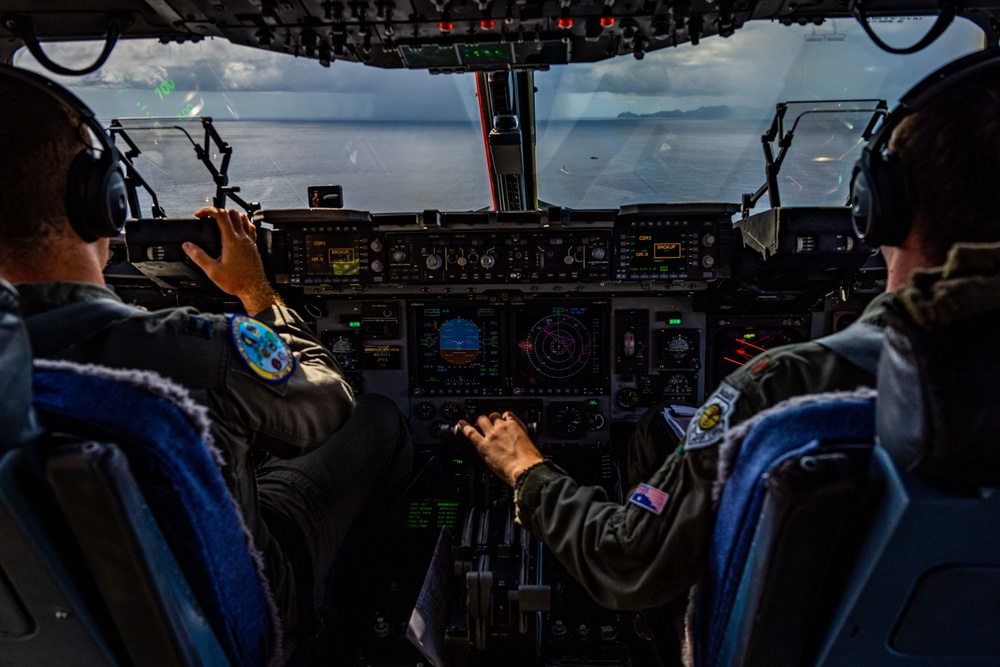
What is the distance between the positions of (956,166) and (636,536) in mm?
743

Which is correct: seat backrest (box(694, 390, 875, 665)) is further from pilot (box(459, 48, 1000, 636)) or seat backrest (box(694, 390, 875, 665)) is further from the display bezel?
the display bezel

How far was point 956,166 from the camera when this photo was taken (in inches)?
36.1

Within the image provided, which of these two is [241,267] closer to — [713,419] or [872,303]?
[713,419]

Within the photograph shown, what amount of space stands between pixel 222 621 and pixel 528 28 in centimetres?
182

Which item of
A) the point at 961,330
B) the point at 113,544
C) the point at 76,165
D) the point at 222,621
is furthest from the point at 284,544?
the point at 961,330

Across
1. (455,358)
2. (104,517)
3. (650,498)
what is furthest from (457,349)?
(104,517)

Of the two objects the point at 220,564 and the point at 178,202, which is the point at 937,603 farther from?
the point at 178,202

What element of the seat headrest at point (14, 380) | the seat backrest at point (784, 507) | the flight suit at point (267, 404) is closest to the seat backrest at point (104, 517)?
the seat headrest at point (14, 380)

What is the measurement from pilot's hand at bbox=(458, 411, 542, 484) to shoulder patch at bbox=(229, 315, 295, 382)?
53 centimetres

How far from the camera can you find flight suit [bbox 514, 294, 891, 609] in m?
1.03

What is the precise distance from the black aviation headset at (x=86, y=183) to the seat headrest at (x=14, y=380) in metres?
0.36

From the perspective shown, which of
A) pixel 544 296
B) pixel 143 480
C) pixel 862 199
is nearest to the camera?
pixel 143 480

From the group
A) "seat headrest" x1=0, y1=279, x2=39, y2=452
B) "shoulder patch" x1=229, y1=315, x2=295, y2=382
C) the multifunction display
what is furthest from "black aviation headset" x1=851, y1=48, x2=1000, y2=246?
the multifunction display

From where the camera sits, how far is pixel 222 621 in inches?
44.4
